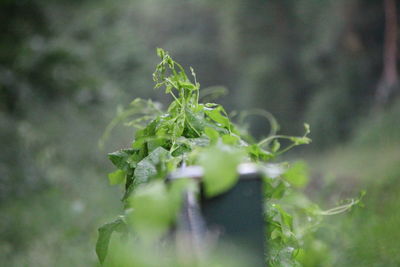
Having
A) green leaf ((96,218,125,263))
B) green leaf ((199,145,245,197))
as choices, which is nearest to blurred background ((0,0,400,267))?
green leaf ((96,218,125,263))

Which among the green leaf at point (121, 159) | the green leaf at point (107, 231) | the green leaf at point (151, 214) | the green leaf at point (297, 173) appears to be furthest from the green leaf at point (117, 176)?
the green leaf at point (151, 214)

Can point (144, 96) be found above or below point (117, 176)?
above

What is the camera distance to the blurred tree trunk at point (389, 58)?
11.1 metres

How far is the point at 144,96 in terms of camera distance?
15.6 m

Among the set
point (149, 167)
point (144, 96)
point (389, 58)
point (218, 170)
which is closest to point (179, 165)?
point (149, 167)

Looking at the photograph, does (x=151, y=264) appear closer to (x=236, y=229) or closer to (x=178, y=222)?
(x=178, y=222)

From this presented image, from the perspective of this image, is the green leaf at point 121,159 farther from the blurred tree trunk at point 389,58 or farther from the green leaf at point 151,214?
the blurred tree trunk at point 389,58

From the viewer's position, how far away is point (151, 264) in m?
0.66

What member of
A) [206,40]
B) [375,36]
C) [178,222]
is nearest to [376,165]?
[375,36]

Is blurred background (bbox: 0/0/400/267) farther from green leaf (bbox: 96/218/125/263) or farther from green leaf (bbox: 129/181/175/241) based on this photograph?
green leaf (bbox: 129/181/175/241)

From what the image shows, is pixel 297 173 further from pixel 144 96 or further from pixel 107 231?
pixel 144 96

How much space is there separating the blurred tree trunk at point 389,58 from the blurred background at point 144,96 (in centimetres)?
3

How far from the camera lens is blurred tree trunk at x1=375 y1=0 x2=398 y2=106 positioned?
36.4ft

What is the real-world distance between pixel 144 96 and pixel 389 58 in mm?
7474
